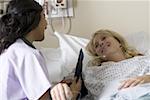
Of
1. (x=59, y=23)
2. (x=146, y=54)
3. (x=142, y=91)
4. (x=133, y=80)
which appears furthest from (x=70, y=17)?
(x=142, y=91)

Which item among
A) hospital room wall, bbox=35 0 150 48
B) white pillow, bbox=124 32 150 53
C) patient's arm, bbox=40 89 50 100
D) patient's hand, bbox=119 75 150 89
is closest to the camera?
patient's arm, bbox=40 89 50 100

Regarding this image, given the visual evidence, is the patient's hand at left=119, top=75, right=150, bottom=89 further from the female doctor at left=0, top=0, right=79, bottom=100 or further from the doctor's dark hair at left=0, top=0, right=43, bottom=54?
the doctor's dark hair at left=0, top=0, right=43, bottom=54

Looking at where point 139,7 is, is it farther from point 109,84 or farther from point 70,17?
point 109,84

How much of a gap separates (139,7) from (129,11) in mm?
84

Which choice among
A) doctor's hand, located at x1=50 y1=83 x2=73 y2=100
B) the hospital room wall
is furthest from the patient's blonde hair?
doctor's hand, located at x1=50 y1=83 x2=73 y2=100

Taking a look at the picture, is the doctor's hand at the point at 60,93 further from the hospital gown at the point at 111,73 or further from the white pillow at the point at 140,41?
the white pillow at the point at 140,41

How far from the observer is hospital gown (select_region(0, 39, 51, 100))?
139 centimetres

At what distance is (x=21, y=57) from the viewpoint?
1413mm

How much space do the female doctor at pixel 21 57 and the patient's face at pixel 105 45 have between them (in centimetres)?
59

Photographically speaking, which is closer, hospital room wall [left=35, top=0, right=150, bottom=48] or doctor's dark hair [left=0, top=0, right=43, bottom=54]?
doctor's dark hair [left=0, top=0, right=43, bottom=54]

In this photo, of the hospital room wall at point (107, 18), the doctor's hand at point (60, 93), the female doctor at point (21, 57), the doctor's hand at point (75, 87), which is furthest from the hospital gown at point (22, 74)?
the hospital room wall at point (107, 18)

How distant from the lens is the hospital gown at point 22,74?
1389 mm

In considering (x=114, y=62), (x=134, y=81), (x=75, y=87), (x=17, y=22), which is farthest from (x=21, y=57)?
(x=114, y=62)

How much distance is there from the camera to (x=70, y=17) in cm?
236
